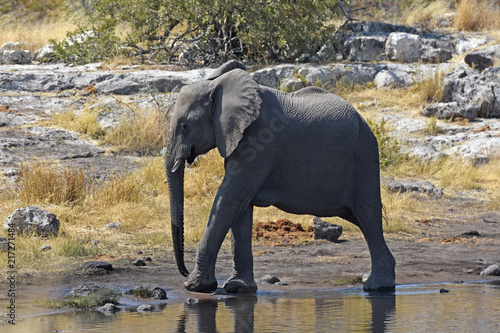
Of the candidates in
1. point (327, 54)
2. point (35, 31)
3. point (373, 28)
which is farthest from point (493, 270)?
point (35, 31)

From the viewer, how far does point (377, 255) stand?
7152mm

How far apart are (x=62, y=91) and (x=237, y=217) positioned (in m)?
9.86

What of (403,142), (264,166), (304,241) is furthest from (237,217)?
(403,142)

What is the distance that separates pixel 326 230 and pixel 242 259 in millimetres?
2639

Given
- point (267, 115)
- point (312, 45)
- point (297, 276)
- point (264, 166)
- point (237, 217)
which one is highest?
point (312, 45)

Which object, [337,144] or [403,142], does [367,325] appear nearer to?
[337,144]

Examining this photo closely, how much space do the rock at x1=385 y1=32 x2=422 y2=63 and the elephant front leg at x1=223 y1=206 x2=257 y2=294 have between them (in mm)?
10710

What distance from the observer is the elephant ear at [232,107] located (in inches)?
261

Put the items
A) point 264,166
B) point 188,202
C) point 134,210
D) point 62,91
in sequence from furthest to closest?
1. point 62,91
2. point 188,202
3. point 134,210
4. point 264,166

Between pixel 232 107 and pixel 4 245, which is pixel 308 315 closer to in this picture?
pixel 232 107

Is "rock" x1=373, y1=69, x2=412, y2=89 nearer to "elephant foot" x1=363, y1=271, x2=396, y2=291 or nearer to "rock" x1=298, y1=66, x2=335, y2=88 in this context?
"rock" x1=298, y1=66, x2=335, y2=88

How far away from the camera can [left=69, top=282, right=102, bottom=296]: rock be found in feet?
21.4

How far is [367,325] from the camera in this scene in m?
5.59

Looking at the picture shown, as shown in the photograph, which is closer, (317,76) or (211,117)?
(211,117)
